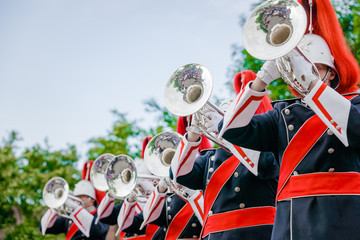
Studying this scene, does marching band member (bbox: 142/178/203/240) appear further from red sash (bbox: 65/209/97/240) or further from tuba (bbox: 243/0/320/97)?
red sash (bbox: 65/209/97/240)

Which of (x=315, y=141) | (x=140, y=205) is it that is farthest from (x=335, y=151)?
(x=140, y=205)

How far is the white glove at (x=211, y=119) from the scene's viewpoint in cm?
353

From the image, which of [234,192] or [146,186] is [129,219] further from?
[234,192]

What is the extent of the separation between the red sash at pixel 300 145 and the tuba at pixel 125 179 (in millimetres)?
3021

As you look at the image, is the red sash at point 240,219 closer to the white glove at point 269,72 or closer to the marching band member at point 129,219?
the white glove at point 269,72

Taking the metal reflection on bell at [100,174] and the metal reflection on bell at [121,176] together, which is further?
the metal reflection on bell at [100,174]

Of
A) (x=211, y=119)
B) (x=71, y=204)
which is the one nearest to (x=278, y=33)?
(x=211, y=119)

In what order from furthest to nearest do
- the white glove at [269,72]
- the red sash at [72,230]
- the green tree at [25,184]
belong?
1. the green tree at [25,184]
2. the red sash at [72,230]
3. the white glove at [269,72]

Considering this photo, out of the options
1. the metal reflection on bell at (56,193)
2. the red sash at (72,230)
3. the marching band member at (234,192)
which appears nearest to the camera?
the marching band member at (234,192)

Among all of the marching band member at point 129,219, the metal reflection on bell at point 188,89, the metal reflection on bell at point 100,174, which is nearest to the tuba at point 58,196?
the metal reflection on bell at point 100,174

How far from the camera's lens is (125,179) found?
18.4 feet

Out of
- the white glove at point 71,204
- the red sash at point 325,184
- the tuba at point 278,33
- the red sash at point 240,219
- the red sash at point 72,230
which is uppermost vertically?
the tuba at point 278,33

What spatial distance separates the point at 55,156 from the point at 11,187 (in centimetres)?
251

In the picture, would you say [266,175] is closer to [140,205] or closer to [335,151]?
[335,151]
